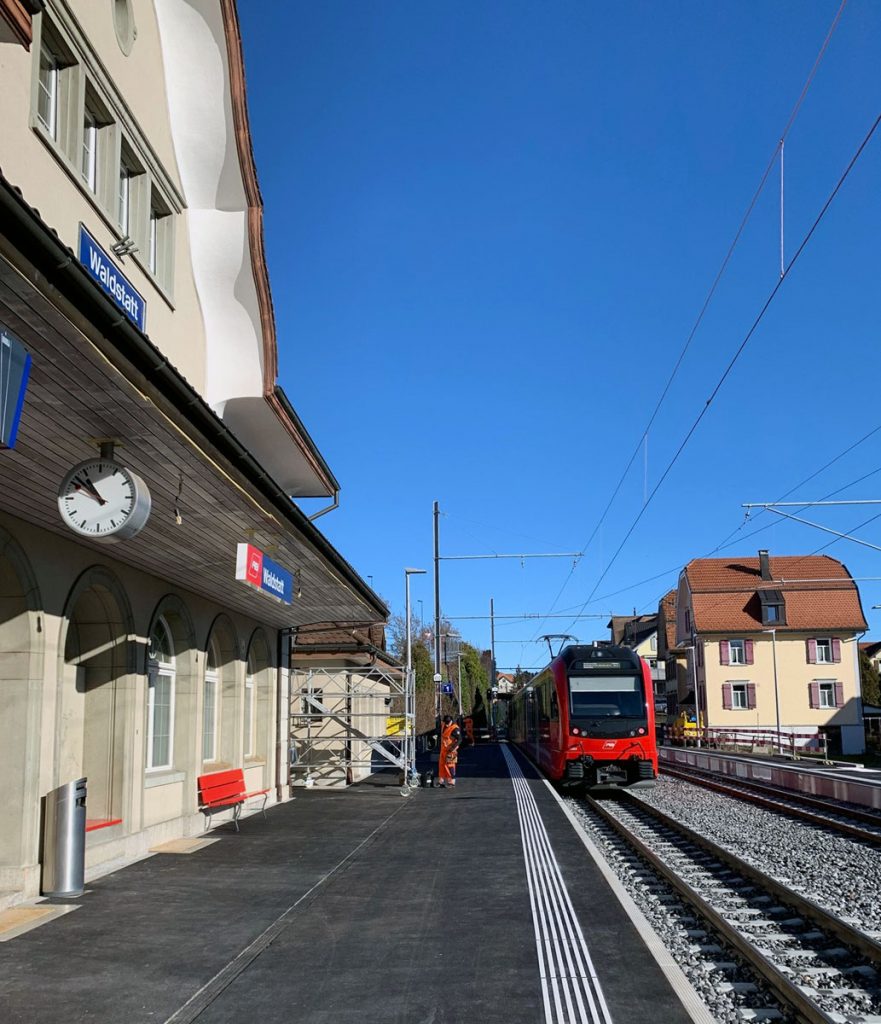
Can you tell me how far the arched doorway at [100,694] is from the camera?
450 inches

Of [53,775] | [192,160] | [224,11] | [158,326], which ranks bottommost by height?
[53,775]

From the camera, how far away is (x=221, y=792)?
14.6 metres

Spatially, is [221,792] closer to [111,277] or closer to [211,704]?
[211,704]

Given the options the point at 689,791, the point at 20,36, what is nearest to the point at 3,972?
the point at 20,36

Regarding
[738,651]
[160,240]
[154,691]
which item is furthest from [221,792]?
Result: [738,651]

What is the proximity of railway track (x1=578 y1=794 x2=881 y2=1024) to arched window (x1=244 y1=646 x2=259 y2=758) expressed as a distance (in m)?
8.00

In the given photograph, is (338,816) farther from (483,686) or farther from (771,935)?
(483,686)

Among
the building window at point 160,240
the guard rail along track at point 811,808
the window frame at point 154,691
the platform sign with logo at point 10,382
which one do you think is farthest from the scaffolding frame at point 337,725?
the platform sign with logo at point 10,382

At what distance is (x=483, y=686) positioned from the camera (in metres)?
90.6

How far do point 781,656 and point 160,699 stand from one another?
50300 mm

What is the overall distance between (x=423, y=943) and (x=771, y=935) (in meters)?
2.66

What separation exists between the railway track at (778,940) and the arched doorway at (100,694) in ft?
19.4

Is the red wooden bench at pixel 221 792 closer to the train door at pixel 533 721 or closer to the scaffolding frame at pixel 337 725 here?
the scaffolding frame at pixel 337 725

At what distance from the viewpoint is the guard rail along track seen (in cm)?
1553
